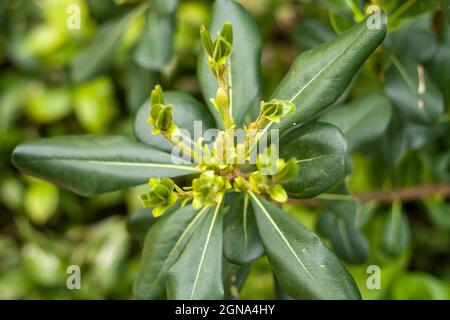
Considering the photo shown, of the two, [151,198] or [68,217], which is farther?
[68,217]

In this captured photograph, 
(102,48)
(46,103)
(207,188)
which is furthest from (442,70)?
(46,103)

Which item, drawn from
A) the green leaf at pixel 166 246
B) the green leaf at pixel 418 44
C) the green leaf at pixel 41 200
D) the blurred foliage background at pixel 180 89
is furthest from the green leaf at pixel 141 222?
the green leaf at pixel 41 200

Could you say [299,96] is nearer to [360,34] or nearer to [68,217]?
[360,34]

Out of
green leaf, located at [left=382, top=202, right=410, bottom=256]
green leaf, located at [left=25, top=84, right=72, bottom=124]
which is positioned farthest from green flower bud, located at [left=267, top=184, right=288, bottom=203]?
green leaf, located at [left=25, top=84, right=72, bottom=124]

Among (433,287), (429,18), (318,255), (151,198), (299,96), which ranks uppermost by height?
(429,18)

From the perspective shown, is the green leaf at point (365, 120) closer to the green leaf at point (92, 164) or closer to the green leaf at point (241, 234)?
the green leaf at point (241, 234)
